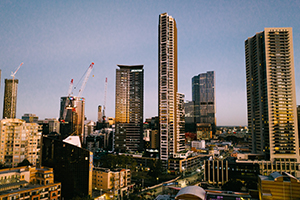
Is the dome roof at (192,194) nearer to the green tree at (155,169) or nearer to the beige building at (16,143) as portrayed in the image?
the green tree at (155,169)

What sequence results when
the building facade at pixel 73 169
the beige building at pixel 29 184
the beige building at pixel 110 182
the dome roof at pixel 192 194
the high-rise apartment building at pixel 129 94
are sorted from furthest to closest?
the high-rise apartment building at pixel 129 94
the beige building at pixel 110 182
the building facade at pixel 73 169
the beige building at pixel 29 184
the dome roof at pixel 192 194

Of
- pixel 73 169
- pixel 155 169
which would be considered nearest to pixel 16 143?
pixel 73 169

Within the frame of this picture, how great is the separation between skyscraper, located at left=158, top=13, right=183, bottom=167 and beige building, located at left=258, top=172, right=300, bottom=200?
65823 millimetres

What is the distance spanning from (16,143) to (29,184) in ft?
138

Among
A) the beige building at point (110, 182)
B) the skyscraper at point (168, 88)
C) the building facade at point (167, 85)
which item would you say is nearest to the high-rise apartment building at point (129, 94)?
the skyscraper at point (168, 88)

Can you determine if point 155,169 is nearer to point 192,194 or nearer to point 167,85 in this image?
point 167,85

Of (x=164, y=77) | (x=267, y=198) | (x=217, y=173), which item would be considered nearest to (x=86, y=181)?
(x=267, y=198)

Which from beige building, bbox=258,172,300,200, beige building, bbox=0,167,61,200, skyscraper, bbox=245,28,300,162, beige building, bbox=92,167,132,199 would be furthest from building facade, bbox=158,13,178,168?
beige building, bbox=258,172,300,200

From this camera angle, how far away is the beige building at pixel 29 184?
159 ft

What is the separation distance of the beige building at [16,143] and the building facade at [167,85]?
5968cm

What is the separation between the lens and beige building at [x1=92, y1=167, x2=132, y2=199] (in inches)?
2763

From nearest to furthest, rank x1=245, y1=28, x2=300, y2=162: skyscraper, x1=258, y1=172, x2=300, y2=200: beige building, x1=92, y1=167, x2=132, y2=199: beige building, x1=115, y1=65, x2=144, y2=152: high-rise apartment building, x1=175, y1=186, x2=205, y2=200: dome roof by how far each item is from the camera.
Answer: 1. x1=175, y1=186, x2=205, y2=200: dome roof
2. x1=258, y1=172, x2=300, y2=200: beige building
3. x1=92, y1=167, x2=132, y2=199: beige building
4. x1=245, y1=28, x2=300, y2=162: skyscraper
5. x1=115, y1=65, x2=144, y2=152: high-rise apartment building

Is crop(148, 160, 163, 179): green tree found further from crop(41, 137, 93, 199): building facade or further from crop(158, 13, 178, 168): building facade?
crop(41, 137, 93, 199): building facade

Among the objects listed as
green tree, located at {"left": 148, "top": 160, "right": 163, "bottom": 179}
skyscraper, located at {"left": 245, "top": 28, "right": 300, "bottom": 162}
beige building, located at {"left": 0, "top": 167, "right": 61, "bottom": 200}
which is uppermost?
skyscraper, located at {"left": 245, "top": 28, "right": 300, "bottom": 162}
